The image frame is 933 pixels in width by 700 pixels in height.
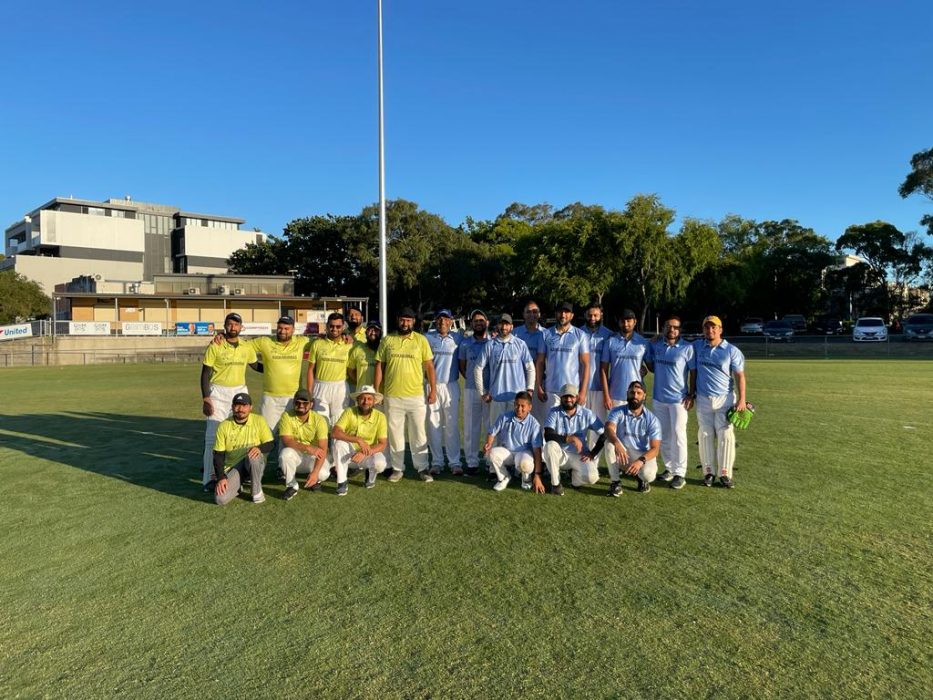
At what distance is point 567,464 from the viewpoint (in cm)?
614

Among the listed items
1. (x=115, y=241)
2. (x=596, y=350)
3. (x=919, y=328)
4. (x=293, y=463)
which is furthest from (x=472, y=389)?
(x=115, y=241)

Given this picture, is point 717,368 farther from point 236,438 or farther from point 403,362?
point 236,438

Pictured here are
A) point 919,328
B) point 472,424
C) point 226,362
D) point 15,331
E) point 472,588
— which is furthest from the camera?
point 15,331

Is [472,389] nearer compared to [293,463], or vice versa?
[293,463]

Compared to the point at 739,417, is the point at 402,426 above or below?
below

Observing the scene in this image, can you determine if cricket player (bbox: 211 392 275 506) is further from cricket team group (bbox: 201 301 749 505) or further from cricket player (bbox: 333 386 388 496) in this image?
cricket player (bbox: 333 386 388 496)

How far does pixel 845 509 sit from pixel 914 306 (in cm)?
6224

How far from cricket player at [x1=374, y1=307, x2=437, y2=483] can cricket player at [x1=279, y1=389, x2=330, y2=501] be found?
2.49 ft

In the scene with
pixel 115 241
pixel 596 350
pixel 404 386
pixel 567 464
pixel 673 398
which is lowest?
pixel 567 464

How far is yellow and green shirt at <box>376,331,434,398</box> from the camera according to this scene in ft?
21.4

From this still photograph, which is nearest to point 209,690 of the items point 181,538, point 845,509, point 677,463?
point 181,538

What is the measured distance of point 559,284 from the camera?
3722cm

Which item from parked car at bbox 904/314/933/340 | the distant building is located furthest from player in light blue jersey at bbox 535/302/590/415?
the distant building

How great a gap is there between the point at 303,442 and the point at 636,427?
338 centimetres
